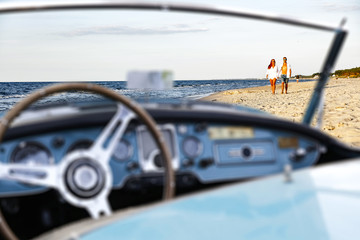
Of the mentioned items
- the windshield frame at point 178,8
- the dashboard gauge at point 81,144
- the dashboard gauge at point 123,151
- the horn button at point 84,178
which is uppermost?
the windshield frame at point 178,8

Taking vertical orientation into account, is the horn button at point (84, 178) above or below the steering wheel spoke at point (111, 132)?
below

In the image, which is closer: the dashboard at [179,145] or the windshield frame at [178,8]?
the windshield frame at [178,8]

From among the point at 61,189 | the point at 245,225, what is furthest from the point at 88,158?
the point at 245,225

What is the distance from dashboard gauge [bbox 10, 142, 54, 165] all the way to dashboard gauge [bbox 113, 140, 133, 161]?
0.38 meters

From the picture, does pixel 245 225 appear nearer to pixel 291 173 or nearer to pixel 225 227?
pixel 225 227

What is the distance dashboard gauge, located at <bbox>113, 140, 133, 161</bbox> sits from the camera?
9.65ft

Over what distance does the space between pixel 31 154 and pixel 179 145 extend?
0.90m

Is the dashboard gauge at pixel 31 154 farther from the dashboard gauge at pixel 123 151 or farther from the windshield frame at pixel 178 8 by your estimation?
the windshield frame at pixel 178 8

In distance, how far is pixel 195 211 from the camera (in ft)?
5.40

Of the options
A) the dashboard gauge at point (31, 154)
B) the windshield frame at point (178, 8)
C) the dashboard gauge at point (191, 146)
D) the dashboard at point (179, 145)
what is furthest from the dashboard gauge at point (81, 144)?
the windshield frame at point (178, 8)

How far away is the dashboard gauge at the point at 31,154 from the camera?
2832 millimetres

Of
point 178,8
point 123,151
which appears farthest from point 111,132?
point 178,8

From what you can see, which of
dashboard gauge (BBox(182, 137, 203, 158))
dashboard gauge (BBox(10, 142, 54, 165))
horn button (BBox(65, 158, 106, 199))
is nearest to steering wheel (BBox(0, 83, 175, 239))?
horn button (BBox(65, 158, 106, 199))

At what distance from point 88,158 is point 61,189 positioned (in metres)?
0.22
